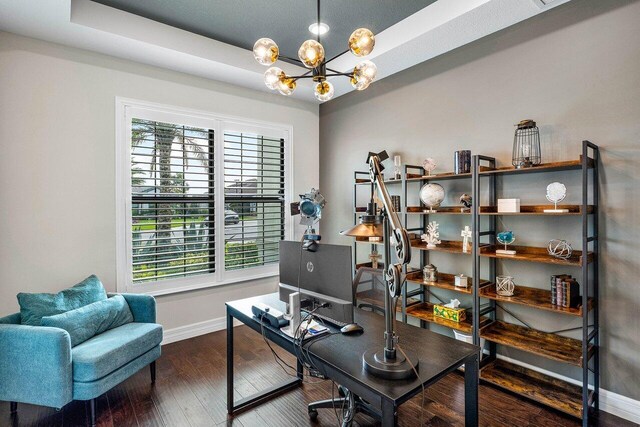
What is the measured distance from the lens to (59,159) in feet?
9.36

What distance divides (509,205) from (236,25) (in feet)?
9.33

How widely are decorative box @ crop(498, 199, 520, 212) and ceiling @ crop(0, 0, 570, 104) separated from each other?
4.54 ft

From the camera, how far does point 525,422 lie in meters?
2.14

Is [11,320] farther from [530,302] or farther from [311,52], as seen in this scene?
[530,302]

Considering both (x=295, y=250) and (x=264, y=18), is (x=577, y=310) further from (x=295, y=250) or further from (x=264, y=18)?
(x=264, y=18)

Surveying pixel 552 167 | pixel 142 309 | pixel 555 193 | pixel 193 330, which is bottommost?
pixel 193 330

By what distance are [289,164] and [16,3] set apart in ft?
9.27

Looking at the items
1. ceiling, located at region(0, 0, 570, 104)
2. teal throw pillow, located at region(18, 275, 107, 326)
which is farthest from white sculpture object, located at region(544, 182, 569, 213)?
teal throw pillow, located at region(18, 275, 107, 326)

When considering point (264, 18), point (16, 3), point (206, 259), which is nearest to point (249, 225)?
point (206, 259)

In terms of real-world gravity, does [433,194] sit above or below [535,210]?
above

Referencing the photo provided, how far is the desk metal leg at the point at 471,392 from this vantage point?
1384 millimetres

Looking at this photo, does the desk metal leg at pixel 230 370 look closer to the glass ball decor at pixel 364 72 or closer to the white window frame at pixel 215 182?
the white window frame at pixel 215 182

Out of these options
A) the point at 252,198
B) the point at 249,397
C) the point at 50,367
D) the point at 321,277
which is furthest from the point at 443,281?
the point at 50,367

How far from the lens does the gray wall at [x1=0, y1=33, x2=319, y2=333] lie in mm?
2654
